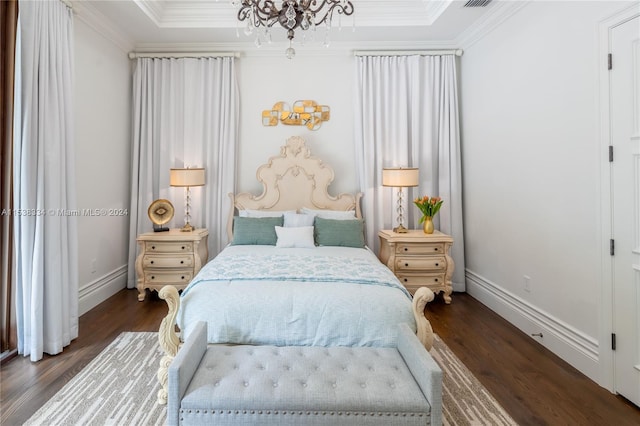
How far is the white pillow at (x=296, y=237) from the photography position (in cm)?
346

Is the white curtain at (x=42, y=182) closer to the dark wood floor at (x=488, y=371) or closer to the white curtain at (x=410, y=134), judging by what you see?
the dark wood floor at (x=488, y=371)

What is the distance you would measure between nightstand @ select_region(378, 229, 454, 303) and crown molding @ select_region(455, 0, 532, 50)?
2.18 metres

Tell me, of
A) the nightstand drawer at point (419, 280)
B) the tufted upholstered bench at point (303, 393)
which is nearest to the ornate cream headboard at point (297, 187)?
the nightstand drawer at point (419, 280)

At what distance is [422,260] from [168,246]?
8.99 feet

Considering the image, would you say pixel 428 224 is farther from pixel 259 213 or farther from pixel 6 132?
pixel 6 132

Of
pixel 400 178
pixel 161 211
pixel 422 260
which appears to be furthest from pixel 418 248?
pixel 161 211

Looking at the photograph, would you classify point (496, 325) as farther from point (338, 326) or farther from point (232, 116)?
point (232, 116)

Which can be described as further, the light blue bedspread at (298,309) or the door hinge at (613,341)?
the door hinge at (613,341)

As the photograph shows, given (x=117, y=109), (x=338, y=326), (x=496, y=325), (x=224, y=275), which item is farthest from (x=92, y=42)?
(x=496, y=325)

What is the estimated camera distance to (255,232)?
3.62 metres

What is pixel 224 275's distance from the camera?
7.98 feet

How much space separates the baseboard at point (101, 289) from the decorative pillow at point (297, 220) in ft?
6.71

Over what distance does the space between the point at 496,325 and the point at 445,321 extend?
44 centimetres

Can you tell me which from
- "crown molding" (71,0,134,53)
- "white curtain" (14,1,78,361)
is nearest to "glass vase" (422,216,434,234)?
"white curtain" (14,1,78,361)
